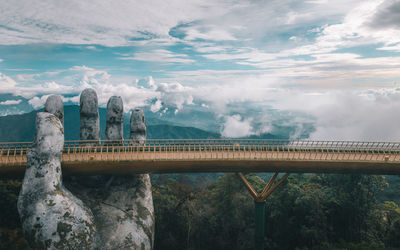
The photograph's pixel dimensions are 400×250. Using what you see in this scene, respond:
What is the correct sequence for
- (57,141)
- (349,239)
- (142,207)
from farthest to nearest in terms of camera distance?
1. (349,239)
2. (142,207)
3. (57,141)

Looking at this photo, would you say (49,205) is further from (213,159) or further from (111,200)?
(213,159)

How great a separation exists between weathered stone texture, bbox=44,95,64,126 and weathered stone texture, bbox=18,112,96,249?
2982 millimetres

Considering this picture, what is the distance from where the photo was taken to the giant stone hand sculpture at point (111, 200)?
14.0 metres

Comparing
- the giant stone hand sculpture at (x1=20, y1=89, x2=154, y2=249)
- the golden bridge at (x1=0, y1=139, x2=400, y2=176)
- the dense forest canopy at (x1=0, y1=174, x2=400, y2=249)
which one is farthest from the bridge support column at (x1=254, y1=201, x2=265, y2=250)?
the giant stone hand sculpture at (x1=20, y1=89, x2=154, y2=249)

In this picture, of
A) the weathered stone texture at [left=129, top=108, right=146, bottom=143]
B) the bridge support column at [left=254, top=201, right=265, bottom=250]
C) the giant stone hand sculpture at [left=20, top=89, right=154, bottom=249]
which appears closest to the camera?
the giant stone hand sculpture at [left=20, top=89, right=154, bottom=249]

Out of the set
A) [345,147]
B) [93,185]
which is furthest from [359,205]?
[93,185]

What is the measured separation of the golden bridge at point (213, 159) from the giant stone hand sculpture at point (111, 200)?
174cm

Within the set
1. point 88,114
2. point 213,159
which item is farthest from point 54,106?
point 213,159

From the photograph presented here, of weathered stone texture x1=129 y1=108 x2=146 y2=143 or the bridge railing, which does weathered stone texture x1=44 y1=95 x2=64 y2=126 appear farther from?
weathered stone texture x1=129 y1=108 x2=146 y2=143

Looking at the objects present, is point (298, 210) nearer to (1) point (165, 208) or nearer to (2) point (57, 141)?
(1) point (165, 208)

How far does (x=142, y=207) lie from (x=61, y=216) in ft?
18.3

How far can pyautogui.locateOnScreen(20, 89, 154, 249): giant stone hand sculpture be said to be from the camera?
45.9ft

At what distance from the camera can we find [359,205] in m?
23.1

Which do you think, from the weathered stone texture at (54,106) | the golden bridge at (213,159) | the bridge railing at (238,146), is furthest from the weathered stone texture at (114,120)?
the weathered stone texture at (54,106)
